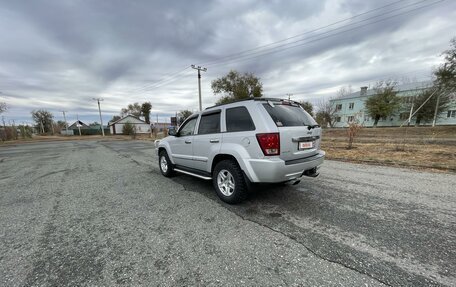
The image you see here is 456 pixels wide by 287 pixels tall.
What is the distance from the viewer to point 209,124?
162 inches

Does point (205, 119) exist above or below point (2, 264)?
above

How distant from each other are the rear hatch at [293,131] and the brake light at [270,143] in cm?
8

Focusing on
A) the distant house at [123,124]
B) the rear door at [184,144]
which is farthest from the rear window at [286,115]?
the distant house at [123,124]

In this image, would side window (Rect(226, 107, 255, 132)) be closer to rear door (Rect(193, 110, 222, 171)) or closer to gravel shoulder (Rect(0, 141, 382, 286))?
rear door (Rect(193, 110, 222, 171))

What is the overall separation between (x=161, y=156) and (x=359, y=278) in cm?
539

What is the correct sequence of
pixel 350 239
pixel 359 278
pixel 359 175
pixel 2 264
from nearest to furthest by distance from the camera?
pixel 359 278, pixel 2 264, pixel 350 239, pixel 359 175

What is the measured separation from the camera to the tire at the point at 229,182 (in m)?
3.36

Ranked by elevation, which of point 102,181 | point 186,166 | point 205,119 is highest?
point 205,119

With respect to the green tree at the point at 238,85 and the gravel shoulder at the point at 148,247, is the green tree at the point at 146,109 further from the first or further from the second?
the gravel shoulder at the point at 148,247

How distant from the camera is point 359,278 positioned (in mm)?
→ 1805

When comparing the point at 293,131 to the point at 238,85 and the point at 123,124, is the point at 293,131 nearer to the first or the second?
the point at 238,85

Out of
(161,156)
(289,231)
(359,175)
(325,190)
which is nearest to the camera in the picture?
(289,231)

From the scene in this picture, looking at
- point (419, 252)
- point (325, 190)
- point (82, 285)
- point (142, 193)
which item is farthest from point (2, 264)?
point (325, 190)

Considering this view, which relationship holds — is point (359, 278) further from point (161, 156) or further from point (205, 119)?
point (161, 156)
